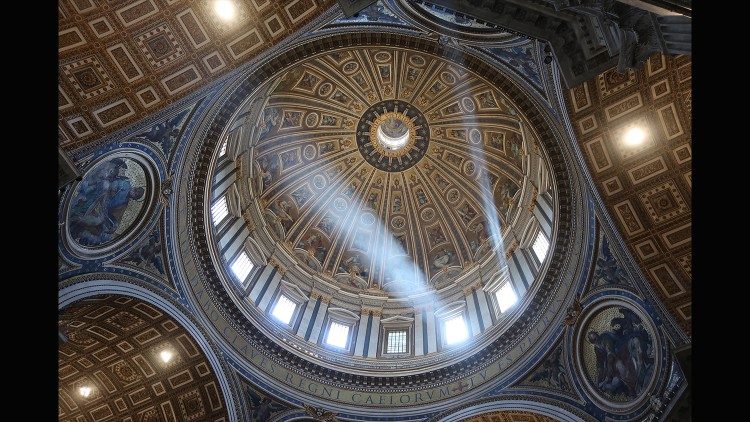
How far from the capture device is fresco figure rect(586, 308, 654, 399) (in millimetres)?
19016

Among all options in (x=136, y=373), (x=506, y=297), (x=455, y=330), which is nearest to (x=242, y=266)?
(x=136, y=373)

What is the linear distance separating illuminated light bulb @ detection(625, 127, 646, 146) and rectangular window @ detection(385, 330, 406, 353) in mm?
12035

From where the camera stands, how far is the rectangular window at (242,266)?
25.0m

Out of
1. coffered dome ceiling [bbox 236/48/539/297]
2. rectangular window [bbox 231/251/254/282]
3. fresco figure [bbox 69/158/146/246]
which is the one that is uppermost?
coffered dome ceiling [bbox 236/48/539/297]

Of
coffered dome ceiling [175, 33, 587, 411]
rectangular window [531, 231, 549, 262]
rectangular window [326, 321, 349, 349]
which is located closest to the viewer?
coffered dome ceiling [175, 33, 587, 411]

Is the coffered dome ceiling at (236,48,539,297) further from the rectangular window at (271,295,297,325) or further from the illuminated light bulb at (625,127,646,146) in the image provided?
the illuminated light bulb at (625,127,646,146)

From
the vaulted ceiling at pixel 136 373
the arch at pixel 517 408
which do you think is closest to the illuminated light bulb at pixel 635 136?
the arch at pixel 517 408

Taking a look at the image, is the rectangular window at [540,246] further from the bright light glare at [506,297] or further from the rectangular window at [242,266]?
the rectangular window at [242,266]

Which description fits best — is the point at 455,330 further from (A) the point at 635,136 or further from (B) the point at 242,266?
(A) the point at 635,136

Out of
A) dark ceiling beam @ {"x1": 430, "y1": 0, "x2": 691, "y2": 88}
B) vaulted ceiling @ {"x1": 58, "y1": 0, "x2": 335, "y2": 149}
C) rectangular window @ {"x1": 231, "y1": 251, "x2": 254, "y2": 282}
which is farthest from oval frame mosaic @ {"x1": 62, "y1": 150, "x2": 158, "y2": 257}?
dark ceiling beam @ {"x1": 430, "y1": 0, "x2": 691, "y2": 88}

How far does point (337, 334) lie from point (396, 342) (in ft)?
7.09

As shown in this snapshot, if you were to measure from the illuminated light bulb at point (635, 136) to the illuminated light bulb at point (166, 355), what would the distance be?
14031 mm
